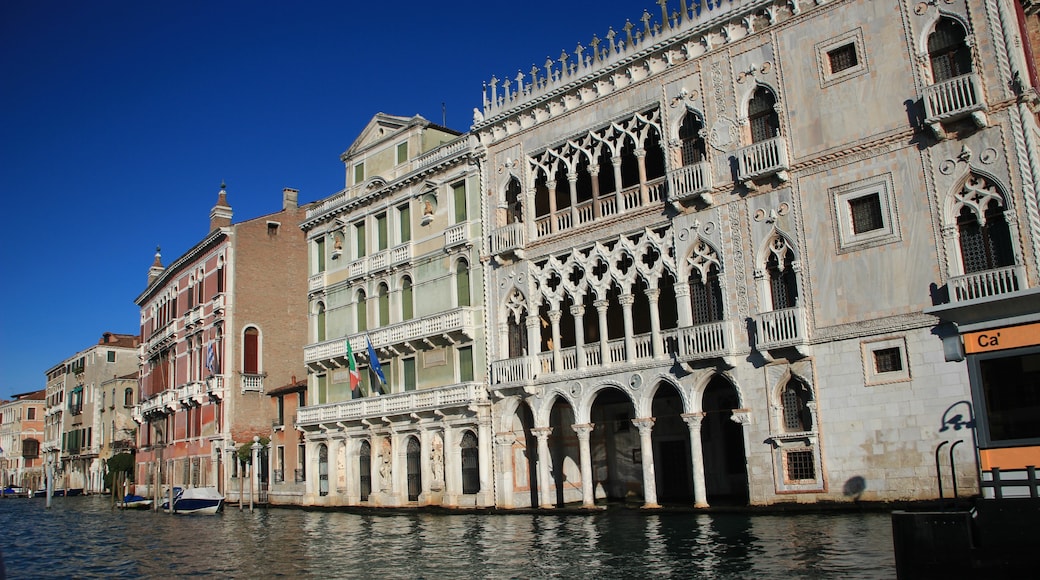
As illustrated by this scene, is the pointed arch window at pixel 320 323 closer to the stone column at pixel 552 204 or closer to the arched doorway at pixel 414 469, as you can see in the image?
the arched doorway at pixel 414 469

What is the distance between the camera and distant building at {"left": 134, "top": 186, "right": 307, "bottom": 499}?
44.0m

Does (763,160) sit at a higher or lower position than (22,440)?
higher

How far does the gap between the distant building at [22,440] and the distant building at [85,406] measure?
15.3 meters

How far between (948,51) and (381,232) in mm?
21947

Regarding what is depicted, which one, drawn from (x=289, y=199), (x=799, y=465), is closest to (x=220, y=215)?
(x=289, y=199)

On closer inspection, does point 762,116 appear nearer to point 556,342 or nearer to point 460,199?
point 556,342

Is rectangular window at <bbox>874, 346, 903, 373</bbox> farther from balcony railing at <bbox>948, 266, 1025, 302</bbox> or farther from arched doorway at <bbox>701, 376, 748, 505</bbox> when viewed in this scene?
arched doorway at <bbox>701, 376, 748, 505</bbox>

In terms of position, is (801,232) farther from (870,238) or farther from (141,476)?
(141,476)

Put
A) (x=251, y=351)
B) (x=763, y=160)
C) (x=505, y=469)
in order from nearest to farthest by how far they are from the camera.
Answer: (x=763, y=160) → (x=505, y=469) → (x=251, y=351)

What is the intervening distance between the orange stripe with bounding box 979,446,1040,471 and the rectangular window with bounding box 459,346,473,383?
21058 mm

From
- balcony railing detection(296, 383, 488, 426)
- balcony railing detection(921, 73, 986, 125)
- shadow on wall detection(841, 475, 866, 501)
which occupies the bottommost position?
shadow on wall detection(841, 475, 866, 501)

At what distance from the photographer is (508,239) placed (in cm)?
2906

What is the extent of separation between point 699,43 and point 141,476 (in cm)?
4955

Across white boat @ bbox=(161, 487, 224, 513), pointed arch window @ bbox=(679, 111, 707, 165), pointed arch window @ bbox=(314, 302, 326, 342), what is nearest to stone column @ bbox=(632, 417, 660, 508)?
pointed arch window @ bbox=(679, 111, 707, 165)
